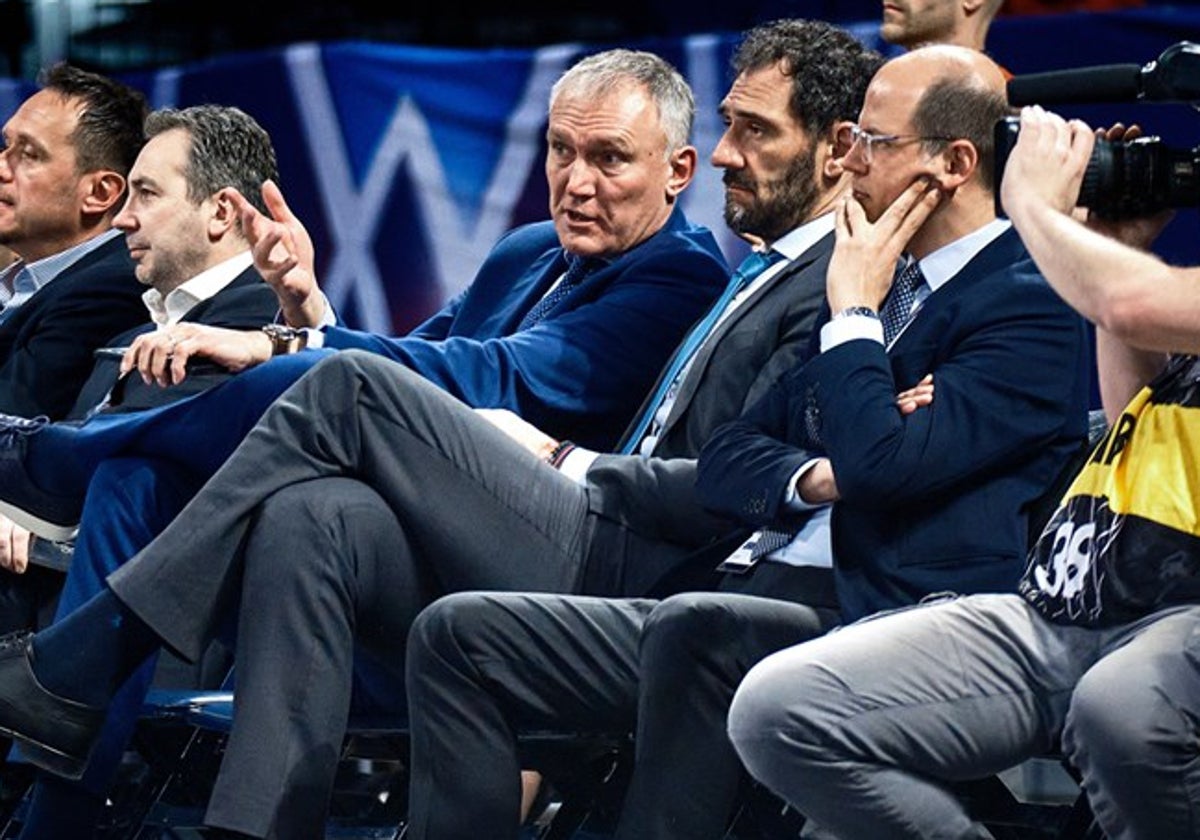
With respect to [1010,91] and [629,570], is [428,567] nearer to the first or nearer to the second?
[629,570]

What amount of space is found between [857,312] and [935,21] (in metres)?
1.35

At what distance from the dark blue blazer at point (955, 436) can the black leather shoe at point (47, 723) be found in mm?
1137

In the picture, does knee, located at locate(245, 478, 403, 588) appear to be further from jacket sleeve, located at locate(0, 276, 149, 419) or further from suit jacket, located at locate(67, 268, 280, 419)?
jacket sleeve, located at locate(0, 276, 149, 419)

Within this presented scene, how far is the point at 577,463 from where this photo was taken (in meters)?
3.50

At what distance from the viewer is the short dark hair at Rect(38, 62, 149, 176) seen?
4863 mm

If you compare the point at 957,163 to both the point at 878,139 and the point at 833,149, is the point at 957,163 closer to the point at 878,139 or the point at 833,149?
the point at 878,139

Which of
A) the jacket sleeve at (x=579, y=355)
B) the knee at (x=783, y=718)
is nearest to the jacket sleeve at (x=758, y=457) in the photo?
the knee at (x=783, y=718)

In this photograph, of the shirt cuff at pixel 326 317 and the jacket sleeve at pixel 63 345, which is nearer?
the shirt cuff at pixel 326 317

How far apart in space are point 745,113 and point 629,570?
2.66ft

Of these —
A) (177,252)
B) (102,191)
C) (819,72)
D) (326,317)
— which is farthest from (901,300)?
(102,191)

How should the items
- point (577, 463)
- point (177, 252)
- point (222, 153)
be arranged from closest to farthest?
point (577, 463) → point (177, 252) → point (222, 153)

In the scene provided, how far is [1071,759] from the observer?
8.14 ft

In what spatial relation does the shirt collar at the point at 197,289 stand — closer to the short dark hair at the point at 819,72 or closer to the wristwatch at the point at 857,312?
the short dark hair at the point at 819,72

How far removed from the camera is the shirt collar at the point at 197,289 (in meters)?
4.19
